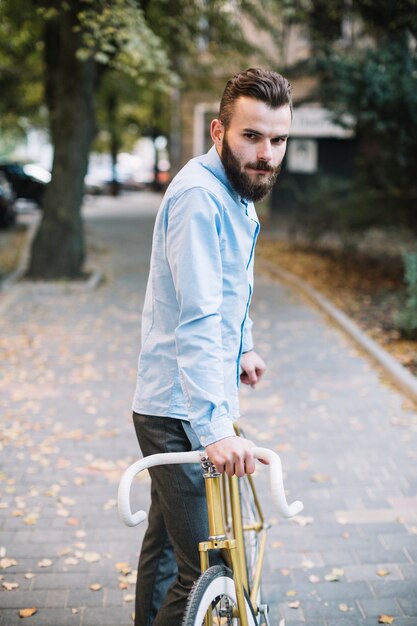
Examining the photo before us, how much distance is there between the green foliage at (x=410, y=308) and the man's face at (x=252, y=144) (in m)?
6.35

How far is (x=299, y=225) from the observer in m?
17.7

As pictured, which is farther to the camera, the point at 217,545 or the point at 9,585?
the point at 9,585

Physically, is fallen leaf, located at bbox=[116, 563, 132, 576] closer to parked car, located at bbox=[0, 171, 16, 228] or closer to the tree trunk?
the tree trunk

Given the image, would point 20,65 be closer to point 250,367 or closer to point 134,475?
point 250,367

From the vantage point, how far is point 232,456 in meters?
2.06

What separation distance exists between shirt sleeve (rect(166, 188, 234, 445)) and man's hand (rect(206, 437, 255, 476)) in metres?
0.03

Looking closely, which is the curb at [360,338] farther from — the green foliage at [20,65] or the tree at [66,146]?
the green foliage at [20,65]

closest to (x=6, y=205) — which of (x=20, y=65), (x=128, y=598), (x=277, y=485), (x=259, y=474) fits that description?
(x=20, y=65)

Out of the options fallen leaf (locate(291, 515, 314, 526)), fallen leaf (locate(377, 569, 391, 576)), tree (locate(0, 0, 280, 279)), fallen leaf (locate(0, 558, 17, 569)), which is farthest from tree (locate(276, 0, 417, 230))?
fallen leaf (locate(0, 558, 17, 569))

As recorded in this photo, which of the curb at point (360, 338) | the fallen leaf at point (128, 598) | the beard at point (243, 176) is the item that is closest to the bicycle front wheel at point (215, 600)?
the beard at point (243, 176)

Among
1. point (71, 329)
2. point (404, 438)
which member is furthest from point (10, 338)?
point (404, 438)

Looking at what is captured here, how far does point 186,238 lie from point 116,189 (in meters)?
42.2

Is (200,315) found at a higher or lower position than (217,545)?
higher

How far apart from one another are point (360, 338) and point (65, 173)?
6.39 metres
